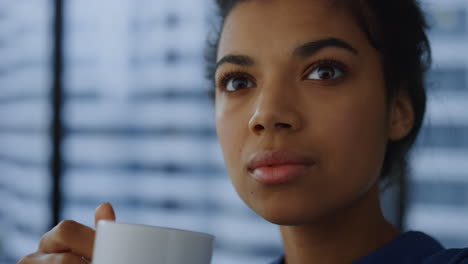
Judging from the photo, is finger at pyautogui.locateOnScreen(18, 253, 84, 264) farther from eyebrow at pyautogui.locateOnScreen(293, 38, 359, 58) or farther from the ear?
the ear

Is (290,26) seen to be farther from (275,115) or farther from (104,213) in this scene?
(104,213)

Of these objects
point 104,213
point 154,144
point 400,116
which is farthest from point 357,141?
point 154,144

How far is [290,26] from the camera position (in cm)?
77

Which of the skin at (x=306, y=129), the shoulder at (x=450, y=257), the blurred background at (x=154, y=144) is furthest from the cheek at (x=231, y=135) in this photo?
the blurred background at (x=154, y=144)

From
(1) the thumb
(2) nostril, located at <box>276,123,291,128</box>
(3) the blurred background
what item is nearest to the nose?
(2) nostril, located at <box>276,123,291,128</box>

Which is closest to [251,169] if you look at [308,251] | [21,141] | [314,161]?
[314,161]

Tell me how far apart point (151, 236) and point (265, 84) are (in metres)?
0.36

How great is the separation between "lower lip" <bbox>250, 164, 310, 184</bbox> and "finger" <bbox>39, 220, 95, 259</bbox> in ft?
0.89

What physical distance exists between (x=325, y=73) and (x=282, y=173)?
20cm

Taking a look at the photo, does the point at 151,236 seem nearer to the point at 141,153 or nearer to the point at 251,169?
the point at 251,169

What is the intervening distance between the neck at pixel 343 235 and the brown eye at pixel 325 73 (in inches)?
9.2

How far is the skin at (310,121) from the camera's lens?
0.71 metres

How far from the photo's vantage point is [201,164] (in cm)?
3844

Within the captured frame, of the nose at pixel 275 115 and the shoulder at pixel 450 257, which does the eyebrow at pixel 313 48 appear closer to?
the nose at pixel 275 115
